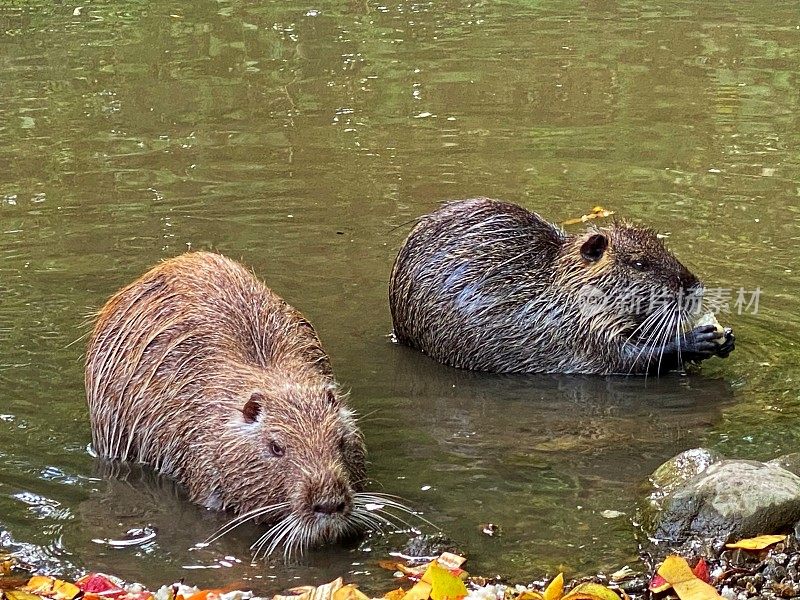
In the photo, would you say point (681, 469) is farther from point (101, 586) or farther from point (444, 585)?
point (101, 586)

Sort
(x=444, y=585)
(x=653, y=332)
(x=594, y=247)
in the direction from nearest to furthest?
(x=444, y=585) → (x=653, y=332) → (x=594, y=247)

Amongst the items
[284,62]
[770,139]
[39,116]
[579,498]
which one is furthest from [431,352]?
[284,62]

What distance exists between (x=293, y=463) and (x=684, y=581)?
4.17 feet

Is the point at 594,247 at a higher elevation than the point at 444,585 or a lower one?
higher

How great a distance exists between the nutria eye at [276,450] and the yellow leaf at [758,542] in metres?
1.43

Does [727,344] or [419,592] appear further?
[727,344]

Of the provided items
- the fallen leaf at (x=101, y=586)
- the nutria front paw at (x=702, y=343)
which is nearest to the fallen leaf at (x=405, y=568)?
the fallen leaf at (x=101, y=586)

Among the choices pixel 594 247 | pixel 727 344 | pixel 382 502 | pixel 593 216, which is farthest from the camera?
pixel 593 216

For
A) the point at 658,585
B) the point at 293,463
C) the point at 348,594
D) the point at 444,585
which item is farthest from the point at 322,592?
the point at 658,585

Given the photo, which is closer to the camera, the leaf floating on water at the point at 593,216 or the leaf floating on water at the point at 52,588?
the leaf floating on water at the point at 52,588

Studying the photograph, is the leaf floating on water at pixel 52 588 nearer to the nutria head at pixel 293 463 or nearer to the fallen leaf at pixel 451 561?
the nutria head at pixel 293 463

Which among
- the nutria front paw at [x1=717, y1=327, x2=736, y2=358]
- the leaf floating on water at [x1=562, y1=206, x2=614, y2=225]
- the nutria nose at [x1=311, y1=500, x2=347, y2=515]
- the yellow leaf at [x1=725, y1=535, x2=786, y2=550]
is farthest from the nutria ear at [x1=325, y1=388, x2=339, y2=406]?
the leaf floating on water at [x1=562, y1=206, x2=614, y2=225]

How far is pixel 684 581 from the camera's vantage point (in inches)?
149

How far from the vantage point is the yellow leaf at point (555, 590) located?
3.78 meters
